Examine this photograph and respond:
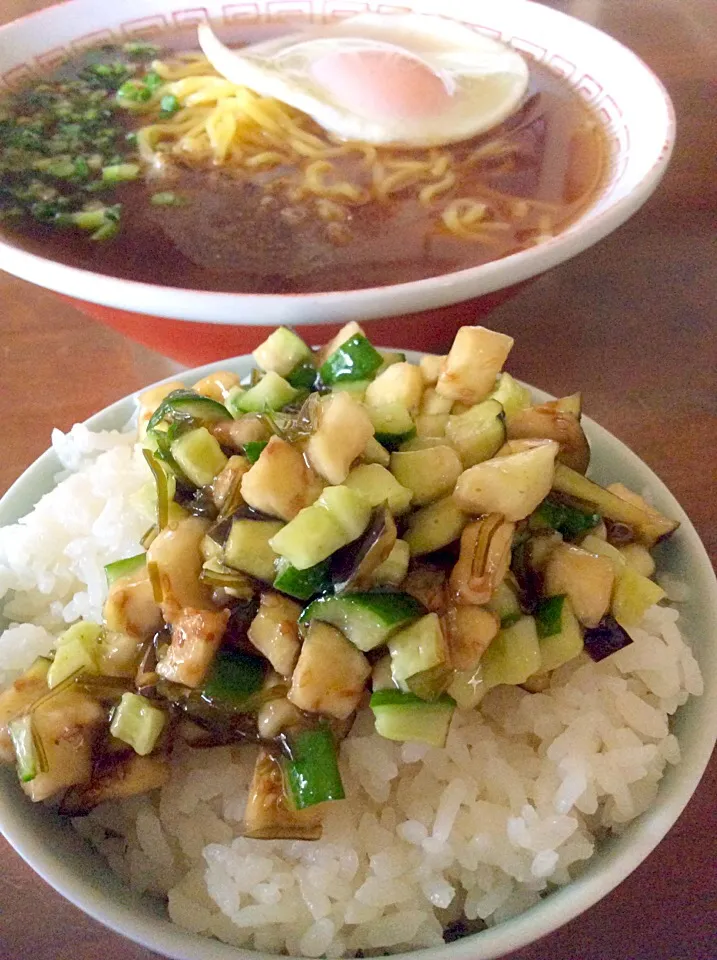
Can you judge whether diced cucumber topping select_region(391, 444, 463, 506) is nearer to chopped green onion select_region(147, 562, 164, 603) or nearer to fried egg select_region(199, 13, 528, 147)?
chopped green onion select_region(147, 562, 164, 603)

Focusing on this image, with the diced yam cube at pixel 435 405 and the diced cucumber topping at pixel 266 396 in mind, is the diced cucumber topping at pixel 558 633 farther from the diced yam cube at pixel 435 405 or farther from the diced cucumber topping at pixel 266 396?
the diced cucumber topping at pixel 266 396

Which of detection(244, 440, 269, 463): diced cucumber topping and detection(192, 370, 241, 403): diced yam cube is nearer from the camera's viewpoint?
detection(244, 440, 269, 463): diced cucumber topping

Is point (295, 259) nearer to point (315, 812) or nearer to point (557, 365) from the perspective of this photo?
point (557, 365)

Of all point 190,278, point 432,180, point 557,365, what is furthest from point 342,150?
point 557,365

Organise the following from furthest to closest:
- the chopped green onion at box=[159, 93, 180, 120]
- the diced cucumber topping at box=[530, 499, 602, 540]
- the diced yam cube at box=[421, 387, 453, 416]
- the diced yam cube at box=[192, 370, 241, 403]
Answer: the chopped green onion at box=[159, 93, 180, 120] → the diced yam cube at box=[192, 370, 241, 403] → the diced yam cube at box=[421, 387, 453, 416] → the diced cucumber topping at box=[530, 499, 602, 540]

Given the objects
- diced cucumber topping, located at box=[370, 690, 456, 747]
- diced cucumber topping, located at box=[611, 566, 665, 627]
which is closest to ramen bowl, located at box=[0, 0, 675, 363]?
diced cucumber topping, located at box=[611, 566, 665, 627]

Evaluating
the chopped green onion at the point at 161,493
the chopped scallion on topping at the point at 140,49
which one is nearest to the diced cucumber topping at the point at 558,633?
the chopped green onion at the point at 161,493
